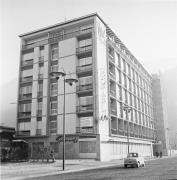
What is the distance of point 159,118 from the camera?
84438 millimetres

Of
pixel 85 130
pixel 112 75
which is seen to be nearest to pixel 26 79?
pixel 112 75

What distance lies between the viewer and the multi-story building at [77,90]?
41906 millimetres

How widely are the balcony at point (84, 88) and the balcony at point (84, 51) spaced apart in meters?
5.67

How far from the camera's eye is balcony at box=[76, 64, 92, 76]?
4387 centimetres

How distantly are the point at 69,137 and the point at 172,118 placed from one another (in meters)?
149

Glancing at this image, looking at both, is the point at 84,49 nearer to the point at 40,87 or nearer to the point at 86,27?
the point at 86,27

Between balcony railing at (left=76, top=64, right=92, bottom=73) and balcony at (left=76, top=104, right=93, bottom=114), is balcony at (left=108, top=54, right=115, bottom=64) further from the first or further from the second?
balcony at (left=76, top=104, right=93, bottom=114)

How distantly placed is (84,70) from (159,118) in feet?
160

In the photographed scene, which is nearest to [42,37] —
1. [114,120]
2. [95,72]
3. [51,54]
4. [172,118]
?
[51,54]


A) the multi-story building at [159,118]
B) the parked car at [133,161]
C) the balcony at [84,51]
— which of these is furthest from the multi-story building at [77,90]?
the multi-story building at [159,118]

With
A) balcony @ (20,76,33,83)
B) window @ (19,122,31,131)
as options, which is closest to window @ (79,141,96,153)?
window @ (19,122,31,131)

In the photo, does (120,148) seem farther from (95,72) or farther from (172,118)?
(172,118)

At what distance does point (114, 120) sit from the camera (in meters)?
48.7

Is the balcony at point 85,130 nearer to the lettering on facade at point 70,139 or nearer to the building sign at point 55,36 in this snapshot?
the lettering on facade at point 70,139
